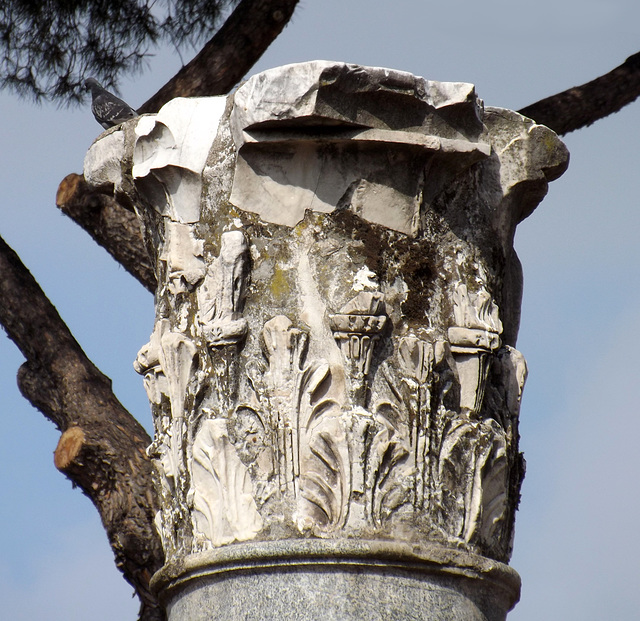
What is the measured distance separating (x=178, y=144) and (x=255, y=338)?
0.64 m

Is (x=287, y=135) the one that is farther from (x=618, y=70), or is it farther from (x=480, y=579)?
(x=618, y=70)

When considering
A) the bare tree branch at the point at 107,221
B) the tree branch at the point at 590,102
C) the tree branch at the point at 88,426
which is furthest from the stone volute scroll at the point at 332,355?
the tree branch at the point at 590,102

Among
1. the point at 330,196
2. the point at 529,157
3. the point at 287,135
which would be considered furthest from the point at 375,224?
the point at 529,157

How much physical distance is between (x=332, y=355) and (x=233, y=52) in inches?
140

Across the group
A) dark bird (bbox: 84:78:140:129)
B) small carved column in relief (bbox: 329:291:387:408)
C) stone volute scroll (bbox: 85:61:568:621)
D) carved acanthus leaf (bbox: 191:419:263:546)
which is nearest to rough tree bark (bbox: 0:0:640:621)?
dark bird (bbox: 84:78:140:129)

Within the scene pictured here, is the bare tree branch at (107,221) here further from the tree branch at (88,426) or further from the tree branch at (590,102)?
the tree branch at (590,102)

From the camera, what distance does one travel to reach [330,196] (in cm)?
314

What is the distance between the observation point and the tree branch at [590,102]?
6285 millimetres

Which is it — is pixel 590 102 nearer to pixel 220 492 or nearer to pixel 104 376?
pixel 104 376

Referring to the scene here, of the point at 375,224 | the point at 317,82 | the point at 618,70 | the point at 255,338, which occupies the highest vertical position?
the point at 618,70

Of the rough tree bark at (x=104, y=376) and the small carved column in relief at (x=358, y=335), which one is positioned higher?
the rough tree bark at (x=104, y=376)

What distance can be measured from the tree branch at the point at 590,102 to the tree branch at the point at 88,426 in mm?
2779

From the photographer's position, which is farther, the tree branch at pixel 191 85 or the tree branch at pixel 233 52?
the tree branch at pixel 233 52

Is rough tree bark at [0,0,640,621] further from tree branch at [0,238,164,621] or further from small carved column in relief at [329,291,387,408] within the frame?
small carved column in relief at [329,291,387,408]
